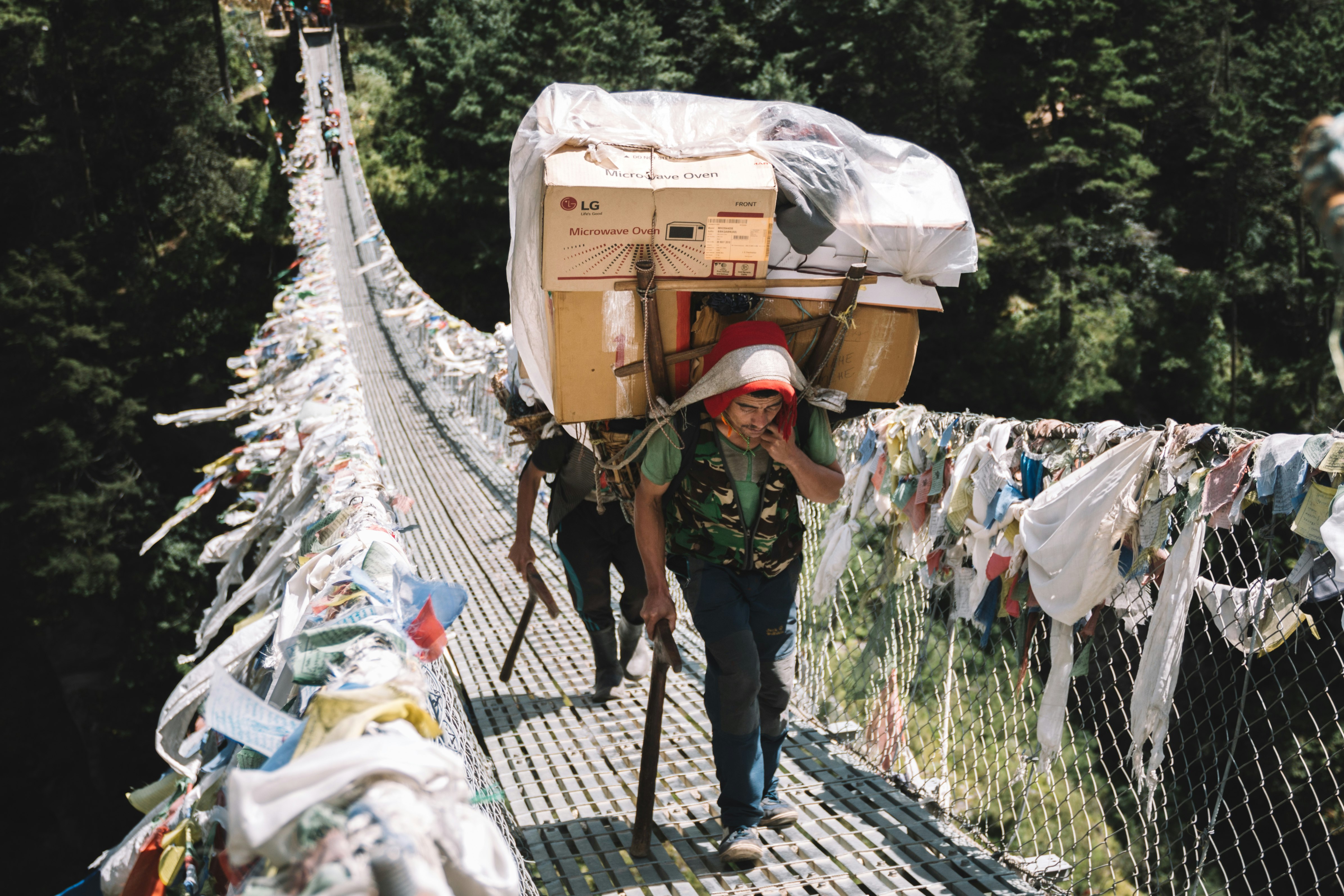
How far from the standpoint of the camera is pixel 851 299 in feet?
5.84

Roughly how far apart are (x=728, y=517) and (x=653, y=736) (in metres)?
0.46

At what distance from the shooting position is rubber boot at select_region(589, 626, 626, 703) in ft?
8.93

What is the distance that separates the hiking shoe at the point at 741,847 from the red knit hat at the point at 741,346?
0.77 m

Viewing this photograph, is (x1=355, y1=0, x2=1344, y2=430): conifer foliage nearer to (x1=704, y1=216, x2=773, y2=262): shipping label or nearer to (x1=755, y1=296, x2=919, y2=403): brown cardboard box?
(x1=755, y1=296, x2=919, y2=403): brown cardboard box

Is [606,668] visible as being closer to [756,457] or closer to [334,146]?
[756,457]

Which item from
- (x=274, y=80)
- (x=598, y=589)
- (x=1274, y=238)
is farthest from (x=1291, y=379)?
(x=274, y=80)

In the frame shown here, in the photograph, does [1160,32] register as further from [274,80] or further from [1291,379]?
[274,80]

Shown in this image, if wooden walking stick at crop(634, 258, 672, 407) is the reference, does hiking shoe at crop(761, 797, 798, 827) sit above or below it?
below

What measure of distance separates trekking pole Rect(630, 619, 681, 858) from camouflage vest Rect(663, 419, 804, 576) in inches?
6.9

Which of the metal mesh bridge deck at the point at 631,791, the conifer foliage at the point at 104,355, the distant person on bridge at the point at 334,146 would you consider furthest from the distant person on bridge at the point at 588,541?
the distant person on bridge at the point at 334,146

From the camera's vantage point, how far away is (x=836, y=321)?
5.95ft

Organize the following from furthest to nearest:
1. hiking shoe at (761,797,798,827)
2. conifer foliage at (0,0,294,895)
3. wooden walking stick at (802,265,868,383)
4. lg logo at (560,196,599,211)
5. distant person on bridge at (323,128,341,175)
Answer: distant person on bridge at (323,128,341,175)
conifer foliage at (0,0,294,895)
hiking shoe at (761,797,798,827)
wooden walking stick at (802,265,868,383)
lg logo at (560,196,599,211)

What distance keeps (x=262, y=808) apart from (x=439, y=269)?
23.1 metres

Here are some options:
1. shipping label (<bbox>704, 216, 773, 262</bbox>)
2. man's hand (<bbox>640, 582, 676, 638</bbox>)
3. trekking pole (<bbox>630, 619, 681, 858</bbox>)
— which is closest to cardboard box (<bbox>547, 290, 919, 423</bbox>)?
shipping label (<bbox>704, 216, 773, 262</bbox>)
